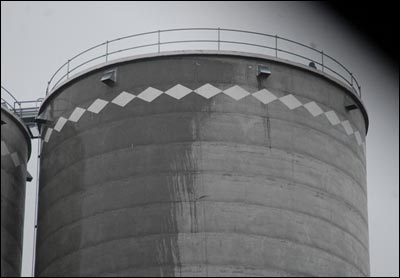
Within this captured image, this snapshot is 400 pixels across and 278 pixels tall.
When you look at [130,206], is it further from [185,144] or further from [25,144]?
[25,144]

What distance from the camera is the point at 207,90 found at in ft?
113

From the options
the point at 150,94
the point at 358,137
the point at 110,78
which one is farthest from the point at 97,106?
the point at 358,137

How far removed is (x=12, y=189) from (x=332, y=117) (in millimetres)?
10299

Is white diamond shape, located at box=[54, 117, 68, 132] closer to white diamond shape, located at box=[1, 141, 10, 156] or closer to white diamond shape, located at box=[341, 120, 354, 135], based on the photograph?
white diamond shape, located at box=[1, 141, 10, 156]

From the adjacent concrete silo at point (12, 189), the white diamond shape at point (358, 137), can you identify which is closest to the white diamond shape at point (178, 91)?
the adjacent concrete silo at point (12, 189)

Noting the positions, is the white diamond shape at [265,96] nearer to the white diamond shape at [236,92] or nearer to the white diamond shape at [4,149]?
the white diamond shape at [236,92]

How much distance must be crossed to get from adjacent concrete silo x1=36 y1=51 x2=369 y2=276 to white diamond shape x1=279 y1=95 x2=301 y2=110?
0.15 ft

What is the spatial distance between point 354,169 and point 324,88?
2.73 m

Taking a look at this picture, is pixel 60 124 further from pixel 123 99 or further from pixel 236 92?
pixel 236 92

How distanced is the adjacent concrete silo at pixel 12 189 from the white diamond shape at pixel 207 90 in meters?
6.26

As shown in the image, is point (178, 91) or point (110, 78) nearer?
point (178, 91)

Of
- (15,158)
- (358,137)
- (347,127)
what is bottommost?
(15,158)

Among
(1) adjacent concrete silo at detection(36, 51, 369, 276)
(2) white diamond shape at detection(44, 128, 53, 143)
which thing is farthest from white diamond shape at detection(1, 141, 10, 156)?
(2) white diamond shape at detection(44, 128, 53, 143)

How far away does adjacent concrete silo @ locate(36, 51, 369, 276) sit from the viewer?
108 ft
